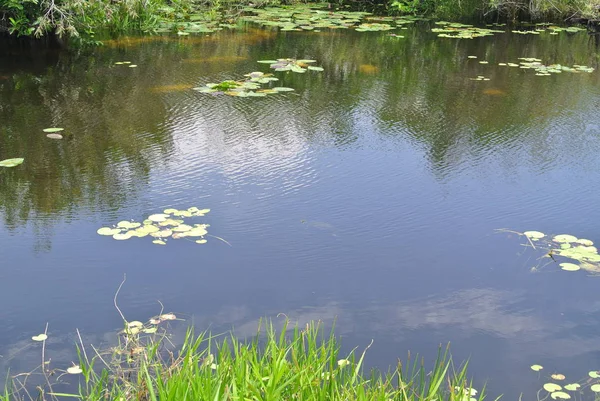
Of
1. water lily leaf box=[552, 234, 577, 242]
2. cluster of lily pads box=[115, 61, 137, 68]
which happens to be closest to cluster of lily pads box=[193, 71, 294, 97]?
cluster of lily pads box=[115, 61, 137, 68]

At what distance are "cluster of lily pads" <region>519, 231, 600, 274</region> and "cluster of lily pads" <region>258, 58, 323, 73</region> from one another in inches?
175

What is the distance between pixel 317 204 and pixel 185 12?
26.2ft

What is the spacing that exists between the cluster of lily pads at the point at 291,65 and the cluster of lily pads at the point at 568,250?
445 centimetres

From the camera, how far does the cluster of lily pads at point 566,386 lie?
9.36 ft

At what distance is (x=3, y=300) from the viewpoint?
3375 millimetres

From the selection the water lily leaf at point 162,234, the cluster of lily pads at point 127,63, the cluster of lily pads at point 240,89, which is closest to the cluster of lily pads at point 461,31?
the cluster of lily pads at point 240,89

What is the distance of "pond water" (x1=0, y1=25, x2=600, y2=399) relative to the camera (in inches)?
131

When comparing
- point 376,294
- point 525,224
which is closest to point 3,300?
point 376,294

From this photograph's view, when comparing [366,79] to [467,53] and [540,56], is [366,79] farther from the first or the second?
[540,56]

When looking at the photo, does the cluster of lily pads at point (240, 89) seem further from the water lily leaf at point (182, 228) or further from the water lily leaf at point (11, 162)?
the water lily leaf at point (182, 228)

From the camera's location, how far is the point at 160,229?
4.10 m

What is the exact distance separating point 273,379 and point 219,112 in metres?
4.48

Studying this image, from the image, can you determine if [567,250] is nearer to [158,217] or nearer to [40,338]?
[158,217]

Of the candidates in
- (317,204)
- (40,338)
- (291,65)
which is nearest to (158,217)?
(317,204)
